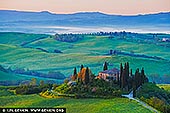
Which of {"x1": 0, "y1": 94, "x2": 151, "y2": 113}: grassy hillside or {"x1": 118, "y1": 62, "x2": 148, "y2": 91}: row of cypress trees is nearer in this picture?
{"x1": 0, "y1": 94, "x2": 151, "y2": 113}: grassy hillside

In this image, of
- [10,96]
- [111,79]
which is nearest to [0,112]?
[10,96]

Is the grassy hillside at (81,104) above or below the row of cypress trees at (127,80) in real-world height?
below

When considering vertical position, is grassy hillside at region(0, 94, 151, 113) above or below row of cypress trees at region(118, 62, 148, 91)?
below

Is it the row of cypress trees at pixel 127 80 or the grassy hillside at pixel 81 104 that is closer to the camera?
the grassy hillside at pixel 81 104

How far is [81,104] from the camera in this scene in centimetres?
6322

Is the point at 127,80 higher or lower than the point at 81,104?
higher

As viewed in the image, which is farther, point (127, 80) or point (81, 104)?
point (127, 80)

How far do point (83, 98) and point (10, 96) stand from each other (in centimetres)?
1258

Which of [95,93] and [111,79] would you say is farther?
[111,79]

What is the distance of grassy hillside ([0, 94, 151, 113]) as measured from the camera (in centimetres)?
5834

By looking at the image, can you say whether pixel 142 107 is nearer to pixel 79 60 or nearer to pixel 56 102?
pixel 56 102

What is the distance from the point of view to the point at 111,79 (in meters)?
76.9

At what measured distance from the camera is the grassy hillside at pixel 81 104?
5834cm

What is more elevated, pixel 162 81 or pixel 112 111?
pixel 112 111
